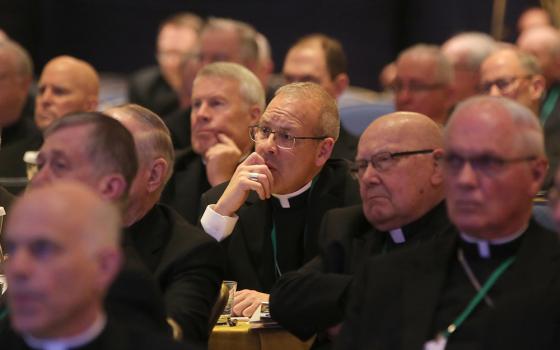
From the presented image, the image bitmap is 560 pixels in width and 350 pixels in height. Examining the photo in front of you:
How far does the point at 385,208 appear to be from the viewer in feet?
15.8

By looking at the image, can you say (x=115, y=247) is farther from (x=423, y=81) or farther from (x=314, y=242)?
(x=423, y=81)

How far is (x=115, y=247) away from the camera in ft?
11.1

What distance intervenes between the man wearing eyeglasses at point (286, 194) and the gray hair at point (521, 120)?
1.56m

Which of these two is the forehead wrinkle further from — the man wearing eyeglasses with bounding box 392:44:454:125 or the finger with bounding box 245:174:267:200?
the man wearing eyeglasses with bounding box 392:44:454:125

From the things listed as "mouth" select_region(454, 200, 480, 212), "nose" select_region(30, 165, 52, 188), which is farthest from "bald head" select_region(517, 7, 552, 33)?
"nose" select_region(30, 165, 52, 188)

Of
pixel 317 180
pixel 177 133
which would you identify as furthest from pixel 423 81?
pixel 317 180

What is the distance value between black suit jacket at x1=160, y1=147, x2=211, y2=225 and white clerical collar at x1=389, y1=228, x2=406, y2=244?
1.84 metres

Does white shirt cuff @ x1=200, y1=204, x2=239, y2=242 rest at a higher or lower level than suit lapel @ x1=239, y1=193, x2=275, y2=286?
higher

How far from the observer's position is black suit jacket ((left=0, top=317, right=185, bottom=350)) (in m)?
3.44

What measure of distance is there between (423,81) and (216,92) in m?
1.84

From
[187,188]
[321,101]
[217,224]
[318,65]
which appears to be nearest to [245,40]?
[318,65]

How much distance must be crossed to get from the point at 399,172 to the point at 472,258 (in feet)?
2.64

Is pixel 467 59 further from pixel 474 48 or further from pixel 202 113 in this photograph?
pixel 202 113

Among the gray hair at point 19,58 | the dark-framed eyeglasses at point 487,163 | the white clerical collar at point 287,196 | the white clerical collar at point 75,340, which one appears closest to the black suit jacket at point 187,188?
the white clerical collar at point 287,196
